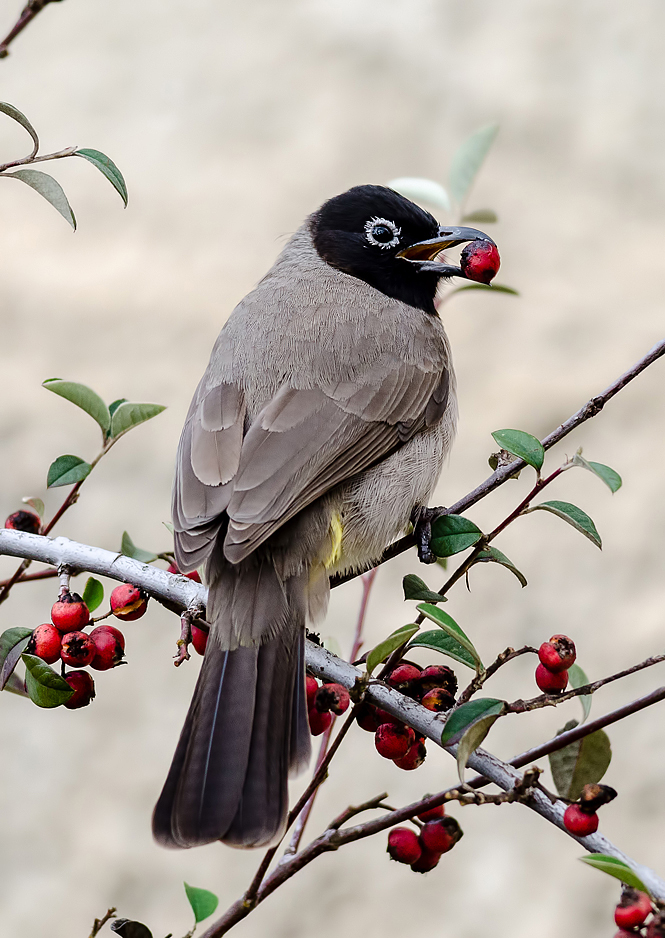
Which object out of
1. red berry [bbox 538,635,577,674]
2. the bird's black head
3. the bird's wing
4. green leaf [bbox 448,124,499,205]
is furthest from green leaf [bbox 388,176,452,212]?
red berry [bbox 538,635,577,674]

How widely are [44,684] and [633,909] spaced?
827 mm

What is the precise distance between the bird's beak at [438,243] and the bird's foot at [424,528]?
2.36 feet

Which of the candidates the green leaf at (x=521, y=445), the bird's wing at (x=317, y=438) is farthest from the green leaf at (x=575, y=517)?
the bird's wing at (x=317, y=438)

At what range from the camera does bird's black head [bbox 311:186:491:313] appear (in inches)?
103

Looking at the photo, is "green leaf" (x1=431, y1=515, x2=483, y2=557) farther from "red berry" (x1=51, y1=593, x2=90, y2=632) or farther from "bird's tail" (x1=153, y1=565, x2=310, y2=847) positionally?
"red berry" (x1=51, y1=593, x2=90, y2=632)

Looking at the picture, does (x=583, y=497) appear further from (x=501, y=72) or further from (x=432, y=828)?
(x=432, y=828)

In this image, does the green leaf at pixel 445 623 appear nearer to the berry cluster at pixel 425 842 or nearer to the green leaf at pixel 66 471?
the berry cluster at pixel 425 842

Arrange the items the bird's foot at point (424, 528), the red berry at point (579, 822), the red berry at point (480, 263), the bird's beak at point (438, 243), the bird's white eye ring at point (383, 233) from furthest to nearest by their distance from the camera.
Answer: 1. the bird's white eye ring at point (383, 233)
2. the bird's beak at point (438, 243)
3. the red berry at point (480, 263)
4. the bird's foot at point (424, 528)
5. the red berry at point (579, 822)

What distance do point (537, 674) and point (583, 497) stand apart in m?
3.15

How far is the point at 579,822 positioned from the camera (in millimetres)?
1211

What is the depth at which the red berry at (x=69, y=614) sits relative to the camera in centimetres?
155

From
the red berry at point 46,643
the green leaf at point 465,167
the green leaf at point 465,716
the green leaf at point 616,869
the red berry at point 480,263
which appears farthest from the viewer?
the green leaf at point 465,167

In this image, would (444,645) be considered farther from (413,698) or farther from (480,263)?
(480,263)

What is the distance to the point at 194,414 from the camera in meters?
2.17
